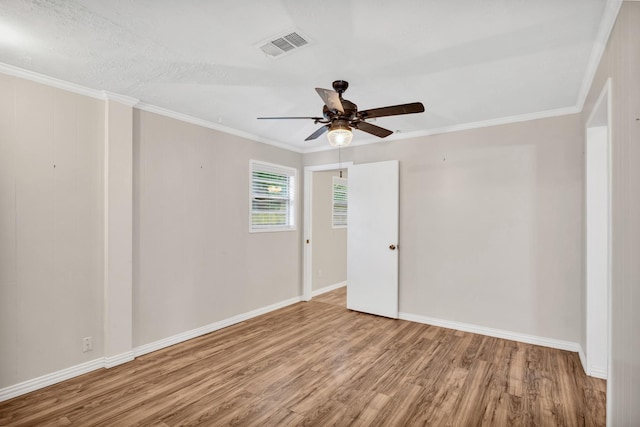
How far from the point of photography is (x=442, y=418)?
223cm

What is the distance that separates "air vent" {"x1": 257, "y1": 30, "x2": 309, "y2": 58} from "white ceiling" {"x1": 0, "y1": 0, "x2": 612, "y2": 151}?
Answer: 4cm

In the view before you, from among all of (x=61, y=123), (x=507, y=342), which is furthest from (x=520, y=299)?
(x=61, y=123)

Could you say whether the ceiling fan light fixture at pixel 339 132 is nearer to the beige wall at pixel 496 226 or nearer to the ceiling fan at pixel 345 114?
the ceiling fan at pixel 345 114

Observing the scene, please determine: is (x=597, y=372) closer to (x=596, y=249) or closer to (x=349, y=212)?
(x=596, y=249)

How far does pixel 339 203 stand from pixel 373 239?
6.42 feet

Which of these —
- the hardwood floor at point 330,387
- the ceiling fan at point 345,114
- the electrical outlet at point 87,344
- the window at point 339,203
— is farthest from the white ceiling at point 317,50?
the window at point 339,203

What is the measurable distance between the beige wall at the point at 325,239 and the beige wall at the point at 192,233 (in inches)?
42.0

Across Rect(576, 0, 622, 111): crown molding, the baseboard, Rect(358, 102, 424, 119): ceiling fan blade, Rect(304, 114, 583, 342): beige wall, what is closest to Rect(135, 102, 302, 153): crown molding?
Rect(304, 114, 583, 342): beige wall

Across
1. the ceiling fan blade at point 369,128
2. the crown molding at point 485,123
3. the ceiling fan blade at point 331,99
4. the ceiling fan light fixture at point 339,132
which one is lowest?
the ceiling fan light fixture at point 339,132

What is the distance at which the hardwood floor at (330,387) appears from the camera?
2.24m

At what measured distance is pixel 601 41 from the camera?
2031mm

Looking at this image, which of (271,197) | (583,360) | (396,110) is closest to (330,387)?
(396,110)

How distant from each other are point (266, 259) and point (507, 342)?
318 centimetres

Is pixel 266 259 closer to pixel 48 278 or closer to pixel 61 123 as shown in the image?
pixel 48 278
